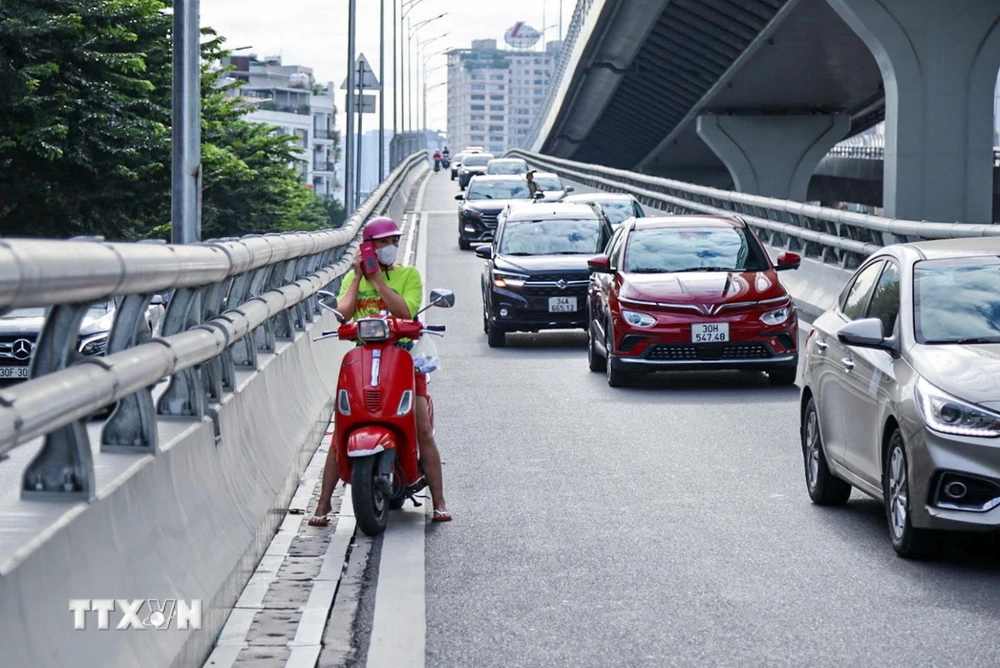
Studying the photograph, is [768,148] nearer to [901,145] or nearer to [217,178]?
[217,178]

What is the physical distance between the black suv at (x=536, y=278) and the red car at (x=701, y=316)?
11.6ft

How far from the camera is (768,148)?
177 ft

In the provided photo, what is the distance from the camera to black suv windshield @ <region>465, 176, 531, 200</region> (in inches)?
1697

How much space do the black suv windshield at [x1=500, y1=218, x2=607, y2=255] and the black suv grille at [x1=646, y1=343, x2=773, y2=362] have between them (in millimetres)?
5885

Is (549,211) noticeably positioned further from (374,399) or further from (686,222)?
(374,399)

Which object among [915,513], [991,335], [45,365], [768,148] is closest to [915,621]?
[915,513]

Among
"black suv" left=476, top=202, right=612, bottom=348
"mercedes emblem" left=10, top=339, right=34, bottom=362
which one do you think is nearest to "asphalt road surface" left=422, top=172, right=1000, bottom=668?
"mercedes emblem" left=10, top=339, right=34, bottom=362

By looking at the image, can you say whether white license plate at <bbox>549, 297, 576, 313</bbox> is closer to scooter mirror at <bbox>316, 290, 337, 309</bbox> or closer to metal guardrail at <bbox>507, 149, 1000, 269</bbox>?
metal guardrail at <bbox>507, 149, 1000, 269</bbox>

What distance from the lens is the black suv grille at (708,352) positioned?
621 inches

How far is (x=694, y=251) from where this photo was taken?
17.0m

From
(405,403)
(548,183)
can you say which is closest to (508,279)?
(405,403)

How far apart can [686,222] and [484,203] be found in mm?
24260

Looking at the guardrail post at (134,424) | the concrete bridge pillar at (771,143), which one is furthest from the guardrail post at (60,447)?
the concrete bridge pillar at (771,143)

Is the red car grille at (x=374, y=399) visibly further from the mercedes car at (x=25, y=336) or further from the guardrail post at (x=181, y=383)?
→ the mercedes car at (x=25, y=336)
